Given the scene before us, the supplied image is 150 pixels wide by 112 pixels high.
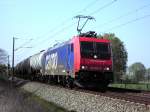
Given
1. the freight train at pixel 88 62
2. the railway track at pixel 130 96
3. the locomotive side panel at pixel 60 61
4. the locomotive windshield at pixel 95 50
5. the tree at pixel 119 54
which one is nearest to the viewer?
the railway track at pixel 130 96

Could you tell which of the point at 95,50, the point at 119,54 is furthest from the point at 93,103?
the point at 119,54

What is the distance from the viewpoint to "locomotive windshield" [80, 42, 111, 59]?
77.7ft

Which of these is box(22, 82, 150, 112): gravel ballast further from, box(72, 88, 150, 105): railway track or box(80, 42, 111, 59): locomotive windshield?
box(80, 42, 111, 59): locomotive windshield

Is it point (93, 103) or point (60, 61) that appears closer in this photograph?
point (93, 103)

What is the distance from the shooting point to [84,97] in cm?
1812

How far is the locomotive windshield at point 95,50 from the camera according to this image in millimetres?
23672

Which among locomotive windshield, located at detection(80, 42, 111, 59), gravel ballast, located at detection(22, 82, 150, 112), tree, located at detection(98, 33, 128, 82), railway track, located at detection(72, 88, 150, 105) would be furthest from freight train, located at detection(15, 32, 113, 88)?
tree, located at detection(98, 33, 128, 82)

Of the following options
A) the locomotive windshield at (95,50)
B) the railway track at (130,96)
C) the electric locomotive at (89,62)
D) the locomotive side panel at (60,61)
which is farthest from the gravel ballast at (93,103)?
the locomotive side panel at (60,61)

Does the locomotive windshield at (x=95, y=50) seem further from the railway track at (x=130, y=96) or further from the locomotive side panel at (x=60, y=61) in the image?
the railway track at (x=130, y=96)

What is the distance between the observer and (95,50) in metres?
24.0

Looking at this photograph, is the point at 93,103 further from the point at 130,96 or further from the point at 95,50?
the point at 95,50

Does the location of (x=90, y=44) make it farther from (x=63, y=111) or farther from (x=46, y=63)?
(x=46, y=63)

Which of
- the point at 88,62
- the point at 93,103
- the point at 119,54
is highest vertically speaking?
the point at 119,54

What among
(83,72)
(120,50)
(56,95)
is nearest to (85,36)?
(83,72)
